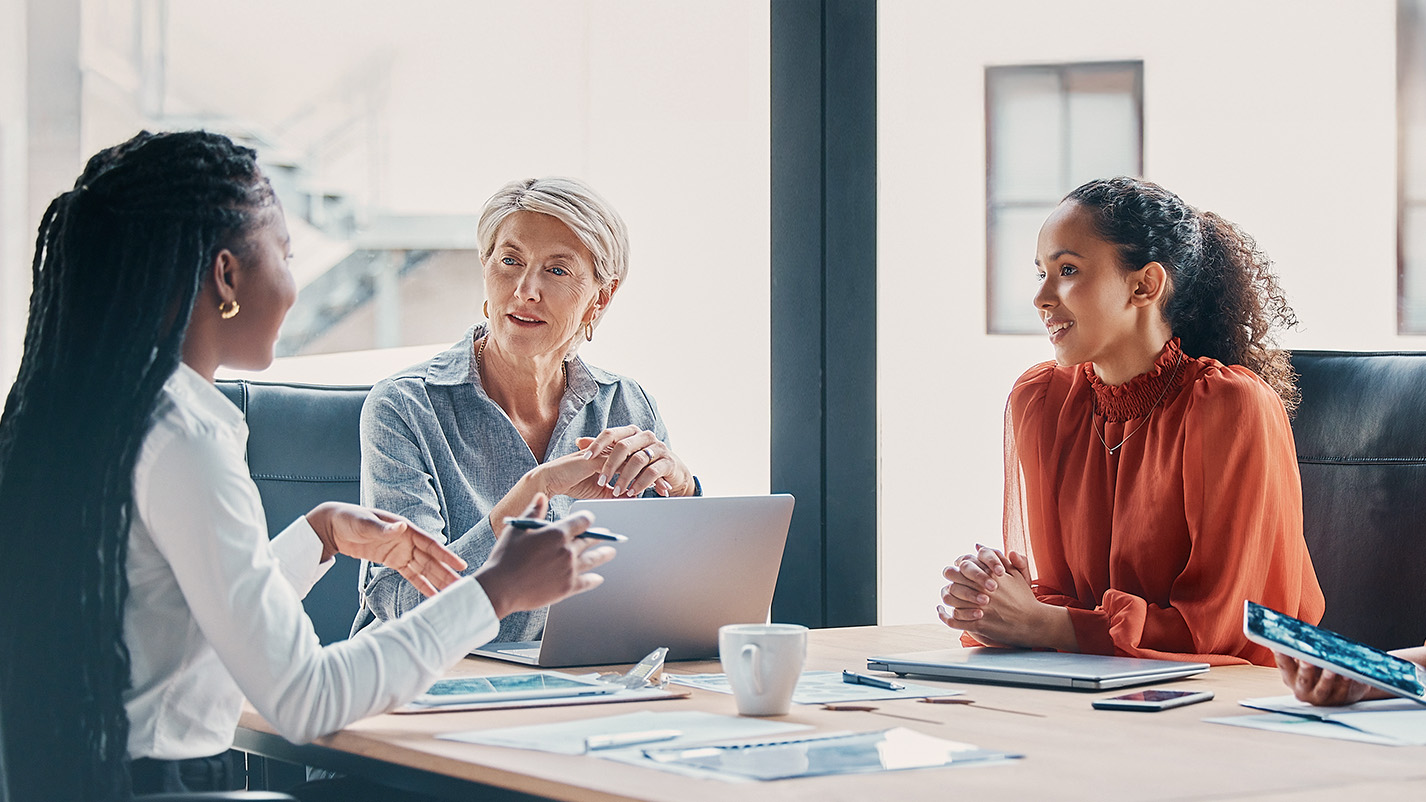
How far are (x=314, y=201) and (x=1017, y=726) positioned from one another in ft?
7.05

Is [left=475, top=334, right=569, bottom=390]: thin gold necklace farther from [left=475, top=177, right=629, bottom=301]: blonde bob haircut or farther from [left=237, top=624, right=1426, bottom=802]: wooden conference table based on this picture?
[left=237, top=624, right=1426, bottom=802]: wooden conference table

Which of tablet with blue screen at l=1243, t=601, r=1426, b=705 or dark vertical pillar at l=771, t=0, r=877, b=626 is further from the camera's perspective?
dark vertical pillar at l=771, t=0, r=877, b=626

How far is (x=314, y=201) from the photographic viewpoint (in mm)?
2816

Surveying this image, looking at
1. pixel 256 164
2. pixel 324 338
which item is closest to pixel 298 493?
pixel 324 338

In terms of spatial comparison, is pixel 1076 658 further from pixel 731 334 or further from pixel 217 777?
pixel 731 334

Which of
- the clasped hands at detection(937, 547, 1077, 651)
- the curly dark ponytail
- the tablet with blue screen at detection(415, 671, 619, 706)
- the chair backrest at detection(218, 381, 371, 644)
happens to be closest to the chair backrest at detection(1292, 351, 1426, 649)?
the curly dark ponytail

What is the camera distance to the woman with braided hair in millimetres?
1090

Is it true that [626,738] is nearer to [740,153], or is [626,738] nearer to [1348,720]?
[1348,720]

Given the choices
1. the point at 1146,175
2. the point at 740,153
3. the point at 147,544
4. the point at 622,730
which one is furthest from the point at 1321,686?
the point at 740,153

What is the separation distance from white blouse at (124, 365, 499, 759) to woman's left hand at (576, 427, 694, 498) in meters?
0.62

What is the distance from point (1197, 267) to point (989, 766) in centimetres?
124

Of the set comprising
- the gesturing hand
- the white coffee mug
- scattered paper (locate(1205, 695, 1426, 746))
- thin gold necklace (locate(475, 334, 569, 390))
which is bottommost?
scattered paper (locate(1205, 695, 1426, 746))

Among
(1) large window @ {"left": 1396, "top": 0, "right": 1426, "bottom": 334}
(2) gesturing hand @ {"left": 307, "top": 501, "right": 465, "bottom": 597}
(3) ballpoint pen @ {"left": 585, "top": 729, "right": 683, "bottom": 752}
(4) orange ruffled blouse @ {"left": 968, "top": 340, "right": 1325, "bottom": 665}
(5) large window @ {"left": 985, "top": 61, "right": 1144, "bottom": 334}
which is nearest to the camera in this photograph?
(3) ballpoint pen @ {"left": 585, "top": 729, "right": 683, "bottom": 752}

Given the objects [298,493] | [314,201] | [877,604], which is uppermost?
[314,201]
